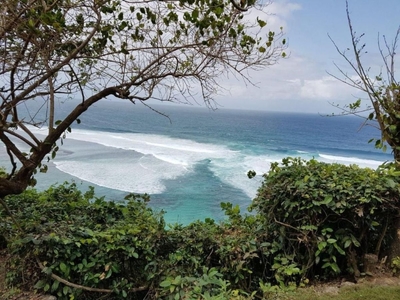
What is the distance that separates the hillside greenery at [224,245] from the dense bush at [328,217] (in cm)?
1

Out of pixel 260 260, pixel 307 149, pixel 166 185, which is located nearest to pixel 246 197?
pixel 166 185

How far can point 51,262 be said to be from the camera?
309 cm

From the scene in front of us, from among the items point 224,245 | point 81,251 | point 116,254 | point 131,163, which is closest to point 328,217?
point 224,245

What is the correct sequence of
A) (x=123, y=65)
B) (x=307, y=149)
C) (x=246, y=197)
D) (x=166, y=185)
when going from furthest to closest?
(x=307, y=149)
(x=166, y=185)
(x=246, y=197)
(x=123, y=65)

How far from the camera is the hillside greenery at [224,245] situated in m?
3.06

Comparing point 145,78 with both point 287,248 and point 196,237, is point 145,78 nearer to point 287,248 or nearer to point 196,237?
point 196,237

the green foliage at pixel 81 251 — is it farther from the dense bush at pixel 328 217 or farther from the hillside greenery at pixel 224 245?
the dense bush at pixel 328 217

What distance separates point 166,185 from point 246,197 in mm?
3771

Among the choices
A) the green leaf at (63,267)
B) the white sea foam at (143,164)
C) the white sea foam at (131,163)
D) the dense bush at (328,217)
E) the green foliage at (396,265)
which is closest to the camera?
the green leaf at (63,267)

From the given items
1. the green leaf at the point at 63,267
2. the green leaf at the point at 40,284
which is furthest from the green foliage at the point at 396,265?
the green leaf at the point at 40,284

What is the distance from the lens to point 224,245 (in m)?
3.60

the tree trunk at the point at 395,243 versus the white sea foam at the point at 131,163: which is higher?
the tree trunk at the point at 395,243

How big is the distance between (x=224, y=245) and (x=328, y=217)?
117 cm

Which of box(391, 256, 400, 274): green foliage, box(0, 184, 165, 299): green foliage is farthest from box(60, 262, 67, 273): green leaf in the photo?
box(391, 256, 400, 274): green foliage
